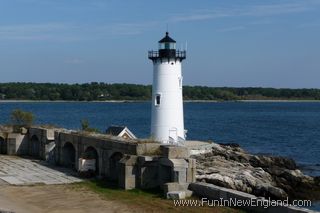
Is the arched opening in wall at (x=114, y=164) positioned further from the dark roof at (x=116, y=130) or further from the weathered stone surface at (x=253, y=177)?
the dark roof at (x=116, y=130)

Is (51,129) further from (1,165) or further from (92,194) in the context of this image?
(92,194)

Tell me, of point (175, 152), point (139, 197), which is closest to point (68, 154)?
point (175, 152)

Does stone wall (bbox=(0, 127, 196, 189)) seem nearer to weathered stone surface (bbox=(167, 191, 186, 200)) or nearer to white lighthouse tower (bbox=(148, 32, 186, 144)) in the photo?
weathered stone surface (bbox=(167, 191, 186, 200))

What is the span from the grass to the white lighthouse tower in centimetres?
1211

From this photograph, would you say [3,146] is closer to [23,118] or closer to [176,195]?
[23,118]

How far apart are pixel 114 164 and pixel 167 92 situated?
1151 cm

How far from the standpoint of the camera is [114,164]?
22.1 meters

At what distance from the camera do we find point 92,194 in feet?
62.4

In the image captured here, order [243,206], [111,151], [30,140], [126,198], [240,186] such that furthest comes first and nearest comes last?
[30,140], [240,186], [111,151], [126,198], [243,206]

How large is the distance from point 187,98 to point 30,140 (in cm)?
16279

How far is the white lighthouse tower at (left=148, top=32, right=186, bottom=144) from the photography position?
33.0m

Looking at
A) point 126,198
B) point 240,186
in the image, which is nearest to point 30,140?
point 240,186

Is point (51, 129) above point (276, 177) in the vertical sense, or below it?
above

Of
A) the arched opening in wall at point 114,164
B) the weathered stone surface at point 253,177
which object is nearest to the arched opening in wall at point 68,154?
the arched opening in wall at point 114,164
